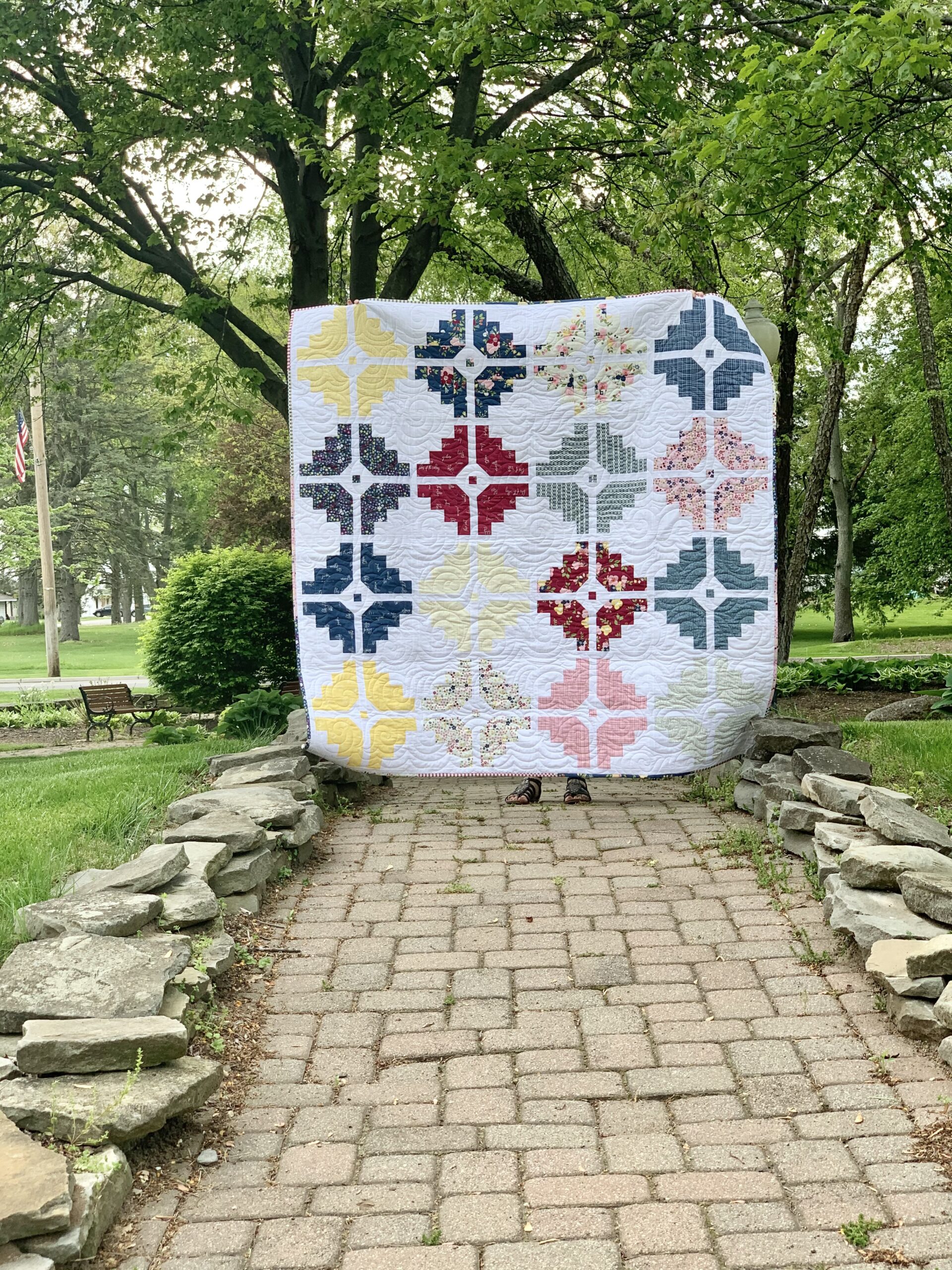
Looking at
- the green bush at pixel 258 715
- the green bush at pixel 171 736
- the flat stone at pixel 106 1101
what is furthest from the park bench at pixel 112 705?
the flat stone at pixel 106 1101

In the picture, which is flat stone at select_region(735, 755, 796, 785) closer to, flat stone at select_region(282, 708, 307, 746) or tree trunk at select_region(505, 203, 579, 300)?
flat stone at select_region(282, 708, 307, 746)

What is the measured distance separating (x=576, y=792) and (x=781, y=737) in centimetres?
112

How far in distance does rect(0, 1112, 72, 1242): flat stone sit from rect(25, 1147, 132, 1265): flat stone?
0.03 metres

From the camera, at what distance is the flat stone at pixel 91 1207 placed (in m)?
2.26

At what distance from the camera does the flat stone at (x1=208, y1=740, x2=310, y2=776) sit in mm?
6332

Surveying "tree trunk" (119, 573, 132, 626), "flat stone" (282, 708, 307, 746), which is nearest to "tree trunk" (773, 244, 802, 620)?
"flat stone" (282, 708, 307, 746)

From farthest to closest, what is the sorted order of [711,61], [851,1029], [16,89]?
[16,89] → [711,61] → [851,1029]

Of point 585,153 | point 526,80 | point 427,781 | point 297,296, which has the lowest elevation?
point 427,781

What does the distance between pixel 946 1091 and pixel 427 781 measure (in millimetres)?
4495

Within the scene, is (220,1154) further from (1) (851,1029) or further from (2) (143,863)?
(1) (851,1029)

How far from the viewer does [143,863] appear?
419cm

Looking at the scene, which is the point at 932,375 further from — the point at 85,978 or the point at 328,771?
the point at 85,978

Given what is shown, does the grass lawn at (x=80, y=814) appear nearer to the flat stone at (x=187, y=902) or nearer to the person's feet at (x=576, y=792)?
the flat stone at (x=187, y=902)

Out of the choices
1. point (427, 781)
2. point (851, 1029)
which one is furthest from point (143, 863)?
point (427, 781)
